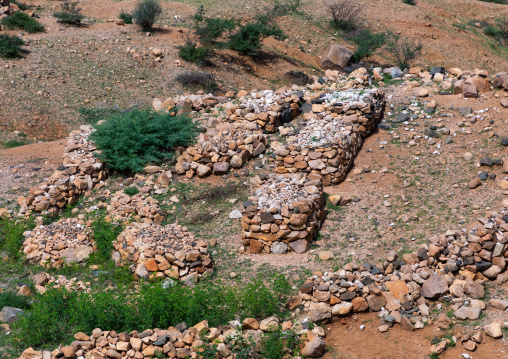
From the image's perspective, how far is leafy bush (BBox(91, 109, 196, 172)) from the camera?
10703 millimetres

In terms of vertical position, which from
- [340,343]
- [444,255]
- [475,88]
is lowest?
[340,343]

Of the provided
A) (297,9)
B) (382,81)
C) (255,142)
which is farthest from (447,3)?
(255,142)

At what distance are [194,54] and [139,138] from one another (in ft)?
25.8

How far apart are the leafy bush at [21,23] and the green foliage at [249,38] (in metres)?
6.75

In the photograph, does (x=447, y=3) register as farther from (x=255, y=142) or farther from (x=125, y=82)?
(x=255, y=142)

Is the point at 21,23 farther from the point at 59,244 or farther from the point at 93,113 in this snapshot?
the point at 59,244

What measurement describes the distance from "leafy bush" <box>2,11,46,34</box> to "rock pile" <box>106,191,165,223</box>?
36.3ft

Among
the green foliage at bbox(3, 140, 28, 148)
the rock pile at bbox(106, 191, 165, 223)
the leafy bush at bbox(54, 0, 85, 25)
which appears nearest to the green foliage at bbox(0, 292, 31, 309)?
the rock pile at bbox(106, 191, 165, 223)

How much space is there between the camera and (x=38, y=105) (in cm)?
1473

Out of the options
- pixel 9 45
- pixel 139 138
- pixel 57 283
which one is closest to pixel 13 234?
pixel 57 283

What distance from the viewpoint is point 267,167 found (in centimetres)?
1060

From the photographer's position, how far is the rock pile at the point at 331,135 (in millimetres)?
10109

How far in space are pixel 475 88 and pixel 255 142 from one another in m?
5.08

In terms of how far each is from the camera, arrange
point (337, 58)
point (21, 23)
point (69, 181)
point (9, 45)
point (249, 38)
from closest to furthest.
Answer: point (69, 181) → point (9, 45) → point (21, 23) → point (337, 58) → point (249, 38)
